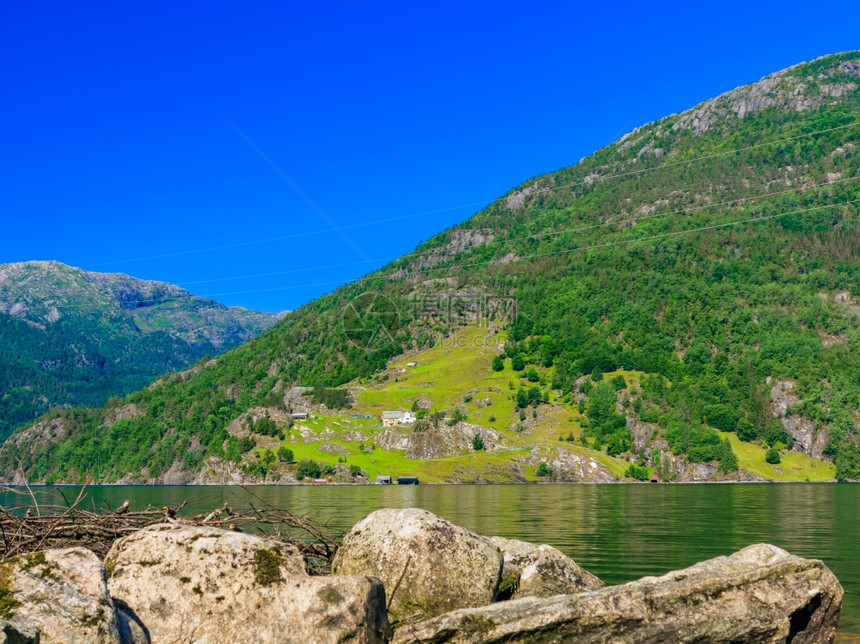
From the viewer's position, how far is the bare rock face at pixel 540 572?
17.9 meters

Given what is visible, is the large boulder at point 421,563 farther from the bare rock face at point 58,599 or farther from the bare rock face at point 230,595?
the bare rock face at point 58,599

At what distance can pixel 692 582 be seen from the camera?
46.5ft

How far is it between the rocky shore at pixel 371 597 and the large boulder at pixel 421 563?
0.02 metres

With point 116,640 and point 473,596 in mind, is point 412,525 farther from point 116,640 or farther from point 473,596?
point 116,640

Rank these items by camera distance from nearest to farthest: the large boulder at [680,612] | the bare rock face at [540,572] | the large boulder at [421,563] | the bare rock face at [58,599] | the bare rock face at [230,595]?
the bare rock face at [58,599], the bare rock face at [230,595], the large boulder at [680,612], the large boulder at [421,563], the bare rock face at [540,572]

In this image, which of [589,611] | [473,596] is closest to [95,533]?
[473,596]

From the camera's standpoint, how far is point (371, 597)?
514 inches

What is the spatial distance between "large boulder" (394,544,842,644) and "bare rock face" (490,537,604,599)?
12.7 feet

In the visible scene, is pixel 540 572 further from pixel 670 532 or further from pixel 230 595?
pixel 670 532

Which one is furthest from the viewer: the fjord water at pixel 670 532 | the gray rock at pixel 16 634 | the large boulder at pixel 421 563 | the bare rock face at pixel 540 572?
the fjord water at pixel 670 532

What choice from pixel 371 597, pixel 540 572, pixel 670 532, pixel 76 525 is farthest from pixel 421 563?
pixel 670 532

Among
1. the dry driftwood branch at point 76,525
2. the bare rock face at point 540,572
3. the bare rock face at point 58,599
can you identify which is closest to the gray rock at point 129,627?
the bare rock face at point 58,599

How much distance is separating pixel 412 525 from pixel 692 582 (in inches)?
211

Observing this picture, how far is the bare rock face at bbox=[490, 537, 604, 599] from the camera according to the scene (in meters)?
17.9
